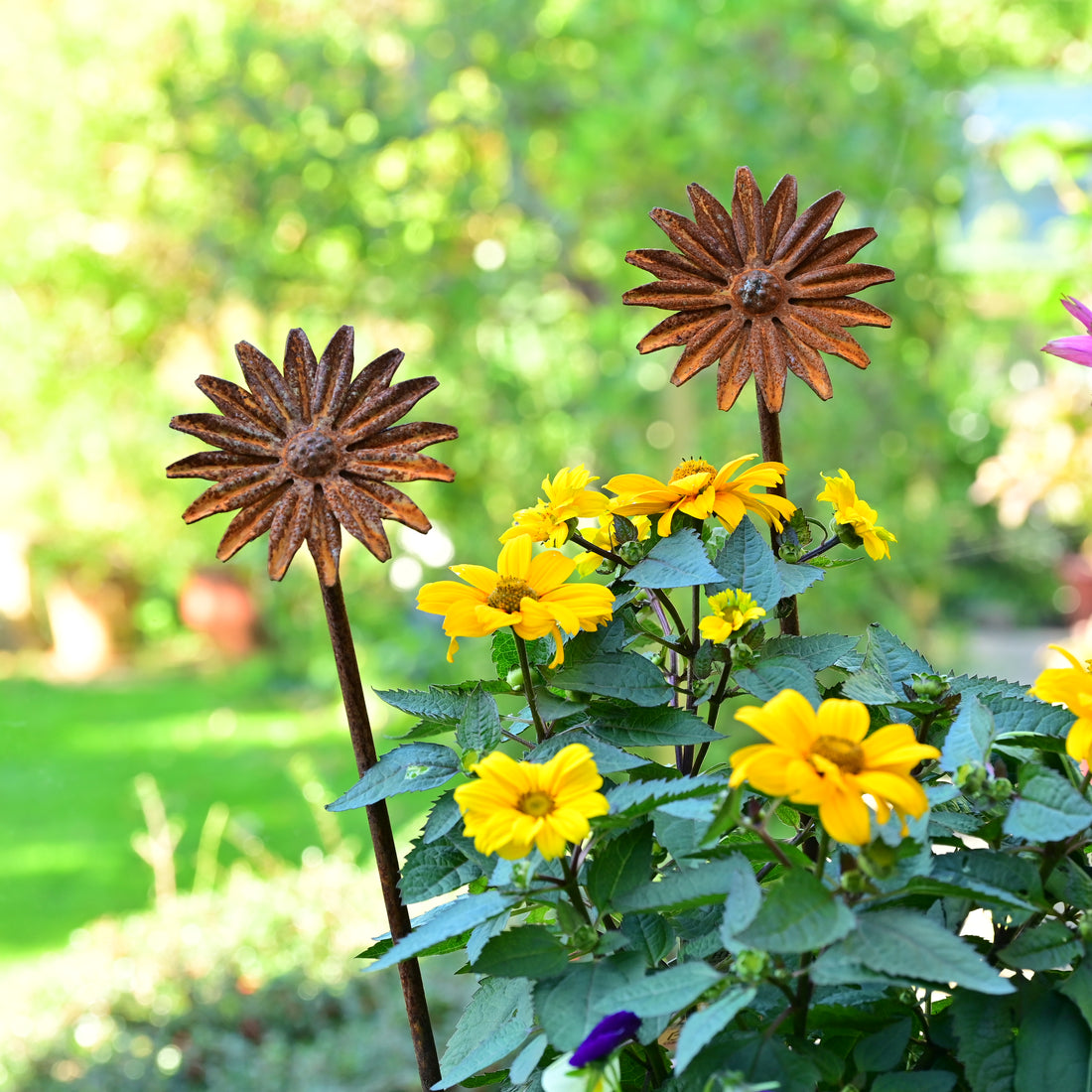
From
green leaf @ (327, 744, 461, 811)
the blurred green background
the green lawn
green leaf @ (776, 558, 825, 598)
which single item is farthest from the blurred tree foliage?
green leaf @ (327, 744, 461, 811)

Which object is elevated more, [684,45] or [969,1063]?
[684,45]

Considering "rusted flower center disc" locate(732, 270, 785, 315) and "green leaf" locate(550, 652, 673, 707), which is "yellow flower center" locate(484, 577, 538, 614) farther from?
A: "rusted flower center disc" locate(732, 270, 785, 315)

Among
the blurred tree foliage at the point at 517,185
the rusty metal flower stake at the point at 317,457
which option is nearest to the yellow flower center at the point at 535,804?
the rusty metal flower stake at the point at 317,457

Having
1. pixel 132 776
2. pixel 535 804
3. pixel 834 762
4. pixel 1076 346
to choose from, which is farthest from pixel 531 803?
pixel 132 776

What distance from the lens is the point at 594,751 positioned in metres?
0.47

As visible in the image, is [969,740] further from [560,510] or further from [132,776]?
[132,776]

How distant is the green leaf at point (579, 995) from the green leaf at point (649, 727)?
86 mm

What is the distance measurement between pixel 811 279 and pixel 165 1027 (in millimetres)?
1813

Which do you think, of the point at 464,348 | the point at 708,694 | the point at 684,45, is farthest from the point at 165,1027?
the point at 684,45

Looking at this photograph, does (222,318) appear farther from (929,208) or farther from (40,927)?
(929,208)

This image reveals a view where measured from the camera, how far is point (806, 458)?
8.31 feet

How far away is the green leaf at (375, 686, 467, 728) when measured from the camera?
50 cm

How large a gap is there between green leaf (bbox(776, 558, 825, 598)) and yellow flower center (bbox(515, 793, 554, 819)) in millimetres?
151

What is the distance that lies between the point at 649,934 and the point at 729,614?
0.42 ft
